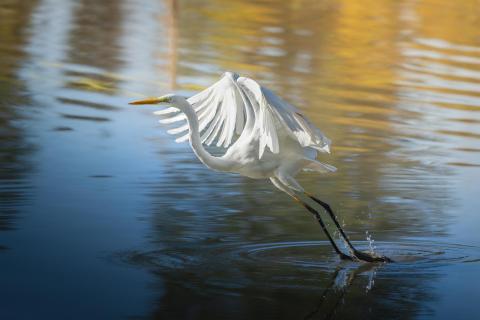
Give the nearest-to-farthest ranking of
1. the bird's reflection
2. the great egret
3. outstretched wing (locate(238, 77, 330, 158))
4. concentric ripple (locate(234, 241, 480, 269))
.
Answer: the bird's reflection
outstretched wing (locate(238, 77, 330, 158))
the great egret
concentric ripple (locate(234, 241, 480, 269))

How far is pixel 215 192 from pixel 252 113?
1811 millimetres

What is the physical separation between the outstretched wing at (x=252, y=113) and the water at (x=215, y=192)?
816 millimetres

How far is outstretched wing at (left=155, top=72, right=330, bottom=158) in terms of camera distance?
6805 mm

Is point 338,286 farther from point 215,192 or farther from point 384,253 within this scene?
point 215,192

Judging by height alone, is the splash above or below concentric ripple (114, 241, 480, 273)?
below

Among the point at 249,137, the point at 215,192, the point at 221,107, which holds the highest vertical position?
the point at 221,107

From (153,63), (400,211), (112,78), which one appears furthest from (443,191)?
(153,63)

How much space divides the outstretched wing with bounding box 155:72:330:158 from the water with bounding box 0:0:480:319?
2.68 feet

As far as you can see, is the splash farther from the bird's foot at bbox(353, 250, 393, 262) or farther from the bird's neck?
the bird's neck

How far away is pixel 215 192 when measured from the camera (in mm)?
9258

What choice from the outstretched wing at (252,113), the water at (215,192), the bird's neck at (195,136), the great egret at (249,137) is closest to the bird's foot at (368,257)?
the great egret at (249,137)

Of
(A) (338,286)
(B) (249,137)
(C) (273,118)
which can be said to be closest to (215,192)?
(B) (249,137)

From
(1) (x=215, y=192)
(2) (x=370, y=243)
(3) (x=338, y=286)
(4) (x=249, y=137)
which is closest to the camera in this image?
(3) (x=338, y=286)

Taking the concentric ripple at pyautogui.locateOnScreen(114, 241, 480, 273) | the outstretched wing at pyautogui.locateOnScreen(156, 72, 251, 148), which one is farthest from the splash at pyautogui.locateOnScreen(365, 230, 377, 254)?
the outstretched wing at pyautogui.locateOnScreen(156, 72, 251, 148)
